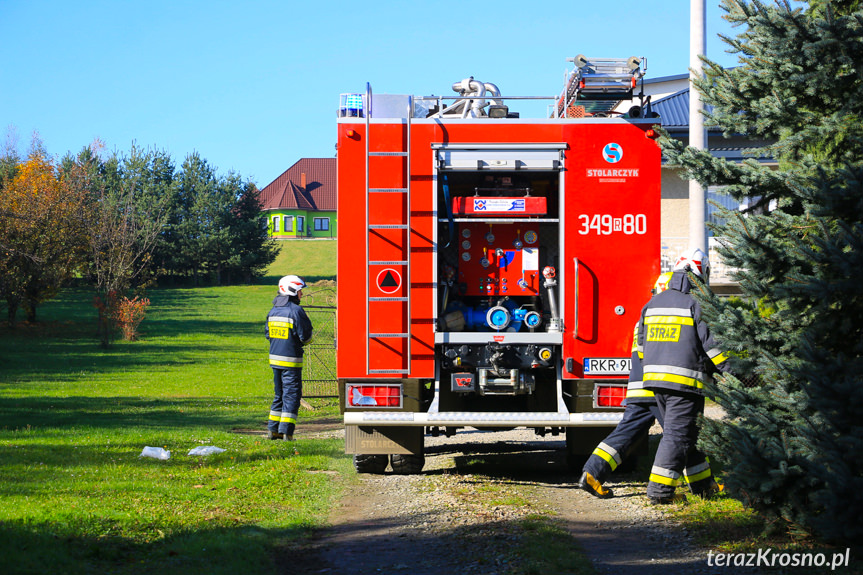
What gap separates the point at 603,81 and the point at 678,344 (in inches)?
103

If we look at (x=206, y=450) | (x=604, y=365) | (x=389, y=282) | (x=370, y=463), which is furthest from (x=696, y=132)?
(x=206, y=450)

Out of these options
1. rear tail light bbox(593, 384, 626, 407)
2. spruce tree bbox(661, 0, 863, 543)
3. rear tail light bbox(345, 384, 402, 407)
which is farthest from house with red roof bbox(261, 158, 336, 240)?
spruce tree bbox(661, 0, 863, 543)

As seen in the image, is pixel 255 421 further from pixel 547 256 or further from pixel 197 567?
pixel 197 567

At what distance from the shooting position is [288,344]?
10.8 metres

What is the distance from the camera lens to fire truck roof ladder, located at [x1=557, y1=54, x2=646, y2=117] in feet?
27.7

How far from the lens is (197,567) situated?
5.35 meters

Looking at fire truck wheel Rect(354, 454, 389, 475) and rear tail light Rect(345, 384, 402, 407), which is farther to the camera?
fire truck wheel Rect(354, 454, 389, 475)

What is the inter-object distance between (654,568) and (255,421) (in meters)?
9.37

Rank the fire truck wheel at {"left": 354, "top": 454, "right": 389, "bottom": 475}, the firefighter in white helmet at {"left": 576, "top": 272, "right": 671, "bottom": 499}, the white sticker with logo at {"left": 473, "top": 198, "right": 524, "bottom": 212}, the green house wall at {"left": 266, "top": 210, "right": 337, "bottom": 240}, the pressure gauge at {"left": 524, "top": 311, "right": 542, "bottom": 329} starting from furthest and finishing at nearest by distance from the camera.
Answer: the green house wall at {"left": 266, "top": 210, "right": 337, "bottom": 240}
the fire truck wheel at {"left": 354, "top": 454, "right": 389, "bottom": 475}
the pressure gauge at {"left": 524, "top": 311, "right": 542, "bottom": 329}
the white sticker with logo at {"left": 473, "top": 198, "right": 524, "bottom": 212}
the firefighter in white helmet at {"left": 576, "top": 272, "right": 671, "bottom": 499}

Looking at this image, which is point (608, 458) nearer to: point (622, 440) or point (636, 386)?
point (622, 440)

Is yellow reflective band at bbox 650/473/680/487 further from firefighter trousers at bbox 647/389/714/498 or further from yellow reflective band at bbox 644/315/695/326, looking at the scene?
yellow reflective band at bbox 644/315/695/326

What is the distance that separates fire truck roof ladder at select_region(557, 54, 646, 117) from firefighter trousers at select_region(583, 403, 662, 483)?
280 cm

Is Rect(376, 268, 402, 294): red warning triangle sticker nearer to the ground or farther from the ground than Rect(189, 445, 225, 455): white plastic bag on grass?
farther from the ground

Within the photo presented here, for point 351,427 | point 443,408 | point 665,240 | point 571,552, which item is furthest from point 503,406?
point 665,240
